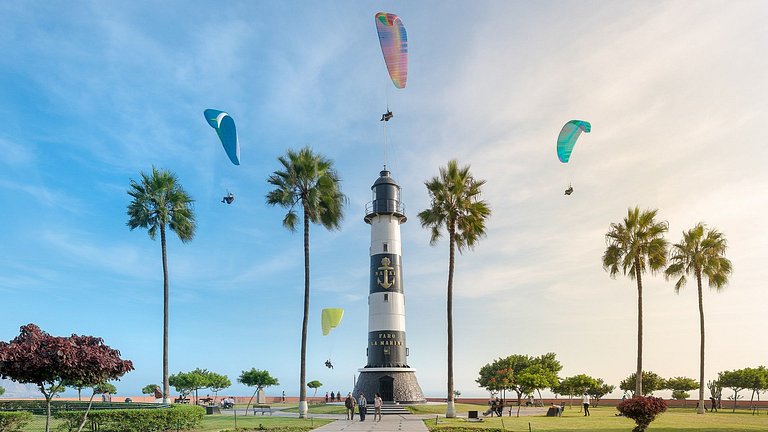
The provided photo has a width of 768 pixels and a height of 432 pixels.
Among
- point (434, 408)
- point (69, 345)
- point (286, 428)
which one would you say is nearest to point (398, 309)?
point (434, 408)

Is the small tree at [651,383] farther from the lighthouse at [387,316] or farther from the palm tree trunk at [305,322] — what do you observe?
the palm tree trunk at [305,322]

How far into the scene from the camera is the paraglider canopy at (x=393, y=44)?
36.4 meters

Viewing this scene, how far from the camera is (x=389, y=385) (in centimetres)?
4994

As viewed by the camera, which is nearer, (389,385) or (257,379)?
(389,385)

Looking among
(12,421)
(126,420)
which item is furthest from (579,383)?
(12,421)

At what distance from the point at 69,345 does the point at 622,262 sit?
138ft

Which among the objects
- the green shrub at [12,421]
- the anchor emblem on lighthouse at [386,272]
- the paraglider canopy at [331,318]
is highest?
the anchor emblem on lighthouse at [386,272]

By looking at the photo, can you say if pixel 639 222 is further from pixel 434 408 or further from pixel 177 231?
pixel 177 231

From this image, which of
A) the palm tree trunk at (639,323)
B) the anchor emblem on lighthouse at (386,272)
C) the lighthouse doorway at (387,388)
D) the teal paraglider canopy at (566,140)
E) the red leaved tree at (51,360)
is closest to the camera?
the red leaved tree at (51,360)

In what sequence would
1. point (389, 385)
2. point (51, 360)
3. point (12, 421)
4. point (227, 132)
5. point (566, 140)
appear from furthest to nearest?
point (389, 385) < point (566, 140) < point (227, 132) < point (12, 421) < point (51, 360)

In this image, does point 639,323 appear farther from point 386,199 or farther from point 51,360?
point 51,360

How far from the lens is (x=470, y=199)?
44.7 metres

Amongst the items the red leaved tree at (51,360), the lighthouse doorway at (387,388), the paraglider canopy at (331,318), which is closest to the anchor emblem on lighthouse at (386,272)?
the paraglider canopy at (331,318)

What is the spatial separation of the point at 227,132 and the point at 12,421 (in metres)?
17.0
